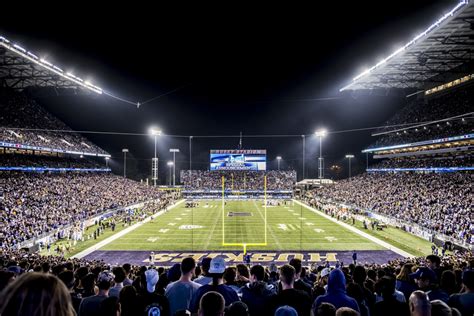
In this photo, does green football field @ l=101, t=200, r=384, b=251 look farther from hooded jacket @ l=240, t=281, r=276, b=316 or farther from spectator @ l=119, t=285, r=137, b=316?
spectator @ l=119, t=285, r=137, b=316

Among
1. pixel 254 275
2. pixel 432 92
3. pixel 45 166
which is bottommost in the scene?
pixel 254 275

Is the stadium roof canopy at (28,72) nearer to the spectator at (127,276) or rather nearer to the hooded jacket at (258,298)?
the spectator at (127,276)

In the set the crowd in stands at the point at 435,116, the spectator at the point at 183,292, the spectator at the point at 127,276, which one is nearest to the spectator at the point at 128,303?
the spectator at the point at 183,292

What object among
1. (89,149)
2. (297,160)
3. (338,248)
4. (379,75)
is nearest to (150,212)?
(89,149)

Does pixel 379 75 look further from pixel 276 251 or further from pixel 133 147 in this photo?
pixel 133 147

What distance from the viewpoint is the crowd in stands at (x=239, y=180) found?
2808 inches

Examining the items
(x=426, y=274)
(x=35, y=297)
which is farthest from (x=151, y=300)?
(x=426, y=274)

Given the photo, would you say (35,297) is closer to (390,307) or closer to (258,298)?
(258,298)

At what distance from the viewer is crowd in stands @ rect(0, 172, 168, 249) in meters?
23.2

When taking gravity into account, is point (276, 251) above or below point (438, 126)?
below

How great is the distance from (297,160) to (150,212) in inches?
2152

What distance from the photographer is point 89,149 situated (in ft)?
178

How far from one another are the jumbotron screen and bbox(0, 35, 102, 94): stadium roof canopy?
35366mm

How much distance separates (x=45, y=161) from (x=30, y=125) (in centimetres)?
491
